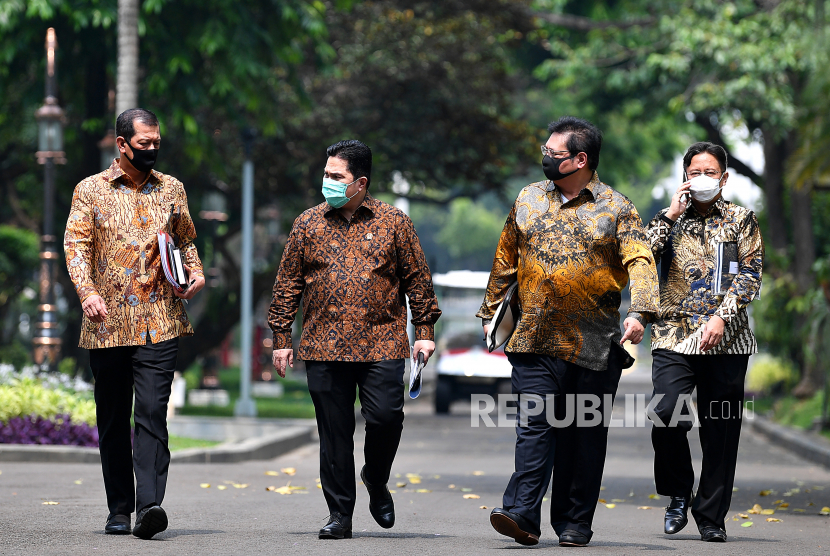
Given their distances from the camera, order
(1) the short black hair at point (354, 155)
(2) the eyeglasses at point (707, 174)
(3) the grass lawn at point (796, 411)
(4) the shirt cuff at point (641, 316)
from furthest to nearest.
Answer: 1. (3) the grass lawn at point (796, 411)
2. (2) the eyeglasses at point (707, 174)
3. (1) the short black hair at point (354, 155)
4. (4) the shirt cuff at point (641, 316)

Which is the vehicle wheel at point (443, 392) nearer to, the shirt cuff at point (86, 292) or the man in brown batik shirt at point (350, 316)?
the man in brown batik shirt at point (350, 316)

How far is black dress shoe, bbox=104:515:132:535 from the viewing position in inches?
237

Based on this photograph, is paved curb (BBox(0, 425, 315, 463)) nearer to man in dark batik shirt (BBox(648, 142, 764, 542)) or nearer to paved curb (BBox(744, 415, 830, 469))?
man in dark batik shirt (BBox(648, 142, 764, 542))

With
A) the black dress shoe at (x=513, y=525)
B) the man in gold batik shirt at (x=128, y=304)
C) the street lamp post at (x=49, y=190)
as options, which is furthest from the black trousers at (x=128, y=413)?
the street lamp post at (x=49, y=190)

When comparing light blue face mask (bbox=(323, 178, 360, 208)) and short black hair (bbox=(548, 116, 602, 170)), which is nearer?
short black hair (bbox=(548, 116, 602, 170))

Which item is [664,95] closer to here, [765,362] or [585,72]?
[585,72]

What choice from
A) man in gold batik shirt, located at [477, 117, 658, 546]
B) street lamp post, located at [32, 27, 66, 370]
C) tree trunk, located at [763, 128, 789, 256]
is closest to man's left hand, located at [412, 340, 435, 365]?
man in gold batik shirt, located at [477, 117, 658, 546]

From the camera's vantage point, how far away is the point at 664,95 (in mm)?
23516

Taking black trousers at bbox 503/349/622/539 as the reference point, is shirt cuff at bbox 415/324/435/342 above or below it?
above

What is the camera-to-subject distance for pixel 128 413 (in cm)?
618

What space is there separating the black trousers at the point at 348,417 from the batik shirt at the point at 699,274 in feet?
4.45

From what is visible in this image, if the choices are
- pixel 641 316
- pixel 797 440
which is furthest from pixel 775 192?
pixel 641 316

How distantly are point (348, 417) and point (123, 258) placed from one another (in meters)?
1.29

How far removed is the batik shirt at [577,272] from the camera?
5.88m
